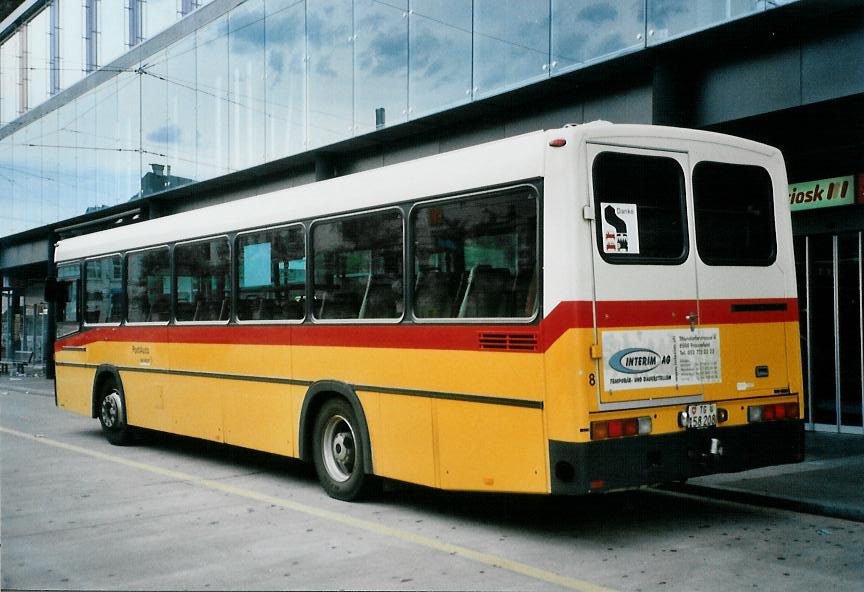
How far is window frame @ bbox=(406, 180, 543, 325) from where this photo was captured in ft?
21.5

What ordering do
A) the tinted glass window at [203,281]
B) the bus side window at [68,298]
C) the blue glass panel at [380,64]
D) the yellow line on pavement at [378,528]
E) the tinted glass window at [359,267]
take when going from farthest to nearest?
the blue glass panel at [380,64] → the bus side window at [68,298] → the tinted glass window at [203,281] → the tinted glass window at [359,267] → the yellow line on pavement at [378,528]

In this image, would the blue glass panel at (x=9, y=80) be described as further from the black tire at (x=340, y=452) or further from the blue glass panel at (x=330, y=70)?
the black tire at (x=340, y=452)

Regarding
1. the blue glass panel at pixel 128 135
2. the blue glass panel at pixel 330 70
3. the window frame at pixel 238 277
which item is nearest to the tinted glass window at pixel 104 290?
the window frame at pixel 238 277

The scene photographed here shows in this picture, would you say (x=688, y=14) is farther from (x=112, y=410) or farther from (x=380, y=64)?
(x=112, y=410)

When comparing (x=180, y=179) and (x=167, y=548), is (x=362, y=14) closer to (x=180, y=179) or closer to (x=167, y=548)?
(x=180, y=179)

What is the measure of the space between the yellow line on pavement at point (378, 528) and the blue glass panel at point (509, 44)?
6.98 m

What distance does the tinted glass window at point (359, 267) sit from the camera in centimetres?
794

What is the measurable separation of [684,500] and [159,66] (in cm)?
2056

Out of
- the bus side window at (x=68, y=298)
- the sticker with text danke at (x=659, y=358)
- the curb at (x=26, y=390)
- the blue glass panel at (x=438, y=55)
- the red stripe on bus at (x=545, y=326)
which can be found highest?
the blue glass panel at (x=438, y=55)

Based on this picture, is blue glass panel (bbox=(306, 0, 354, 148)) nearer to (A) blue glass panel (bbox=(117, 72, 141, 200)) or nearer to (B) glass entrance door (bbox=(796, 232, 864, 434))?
(B) glass entrance door (bbox=(796, 232, 864, 434))

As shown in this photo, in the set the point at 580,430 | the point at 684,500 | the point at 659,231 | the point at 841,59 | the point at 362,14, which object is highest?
the point at 362,14

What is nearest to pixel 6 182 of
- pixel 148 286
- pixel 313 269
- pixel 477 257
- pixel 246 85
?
pixel 246 85

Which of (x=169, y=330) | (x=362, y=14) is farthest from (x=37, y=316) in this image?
(x=169, y=330)

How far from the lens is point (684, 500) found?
862cm
